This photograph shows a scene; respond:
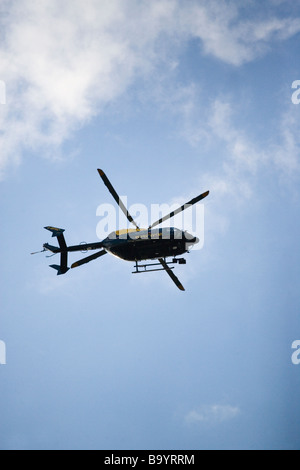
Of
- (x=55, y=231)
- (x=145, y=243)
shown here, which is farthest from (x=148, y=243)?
(x=55, y=231)

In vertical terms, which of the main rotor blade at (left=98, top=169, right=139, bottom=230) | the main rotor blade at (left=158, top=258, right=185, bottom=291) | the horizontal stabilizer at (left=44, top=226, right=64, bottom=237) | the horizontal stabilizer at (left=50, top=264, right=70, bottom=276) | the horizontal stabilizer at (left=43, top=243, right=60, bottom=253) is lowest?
the main rotor blade at (left=158, top=258, right=185, bottom=291)

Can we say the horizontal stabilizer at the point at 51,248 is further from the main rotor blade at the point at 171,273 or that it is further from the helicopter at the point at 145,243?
the main rotor blade at the point at 171,273

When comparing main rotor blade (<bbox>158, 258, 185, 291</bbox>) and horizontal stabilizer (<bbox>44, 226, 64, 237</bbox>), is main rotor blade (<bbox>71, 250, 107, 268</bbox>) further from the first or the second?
main rotor blade (<bbox>158, 258, 185, 291</bbox>)

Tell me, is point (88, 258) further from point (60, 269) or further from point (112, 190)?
point (112, 190)

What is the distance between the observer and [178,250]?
26469 mm

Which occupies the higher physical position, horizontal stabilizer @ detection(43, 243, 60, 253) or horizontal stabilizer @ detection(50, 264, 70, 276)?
horizontal stabilizer @ detection(43, 243, 60, 253)

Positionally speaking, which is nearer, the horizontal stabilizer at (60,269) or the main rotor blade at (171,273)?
the main rotor blade at (171,273)

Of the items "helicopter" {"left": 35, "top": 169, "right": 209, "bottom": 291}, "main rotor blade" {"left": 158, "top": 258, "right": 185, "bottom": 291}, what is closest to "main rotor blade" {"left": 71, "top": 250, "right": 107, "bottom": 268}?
"helicopter" {"left": 35, "top": 169, "right": 209, "bottom": 291}

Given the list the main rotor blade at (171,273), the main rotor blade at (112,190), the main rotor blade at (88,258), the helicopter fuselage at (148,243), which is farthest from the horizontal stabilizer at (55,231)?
the main rotor blade at (171,273)
